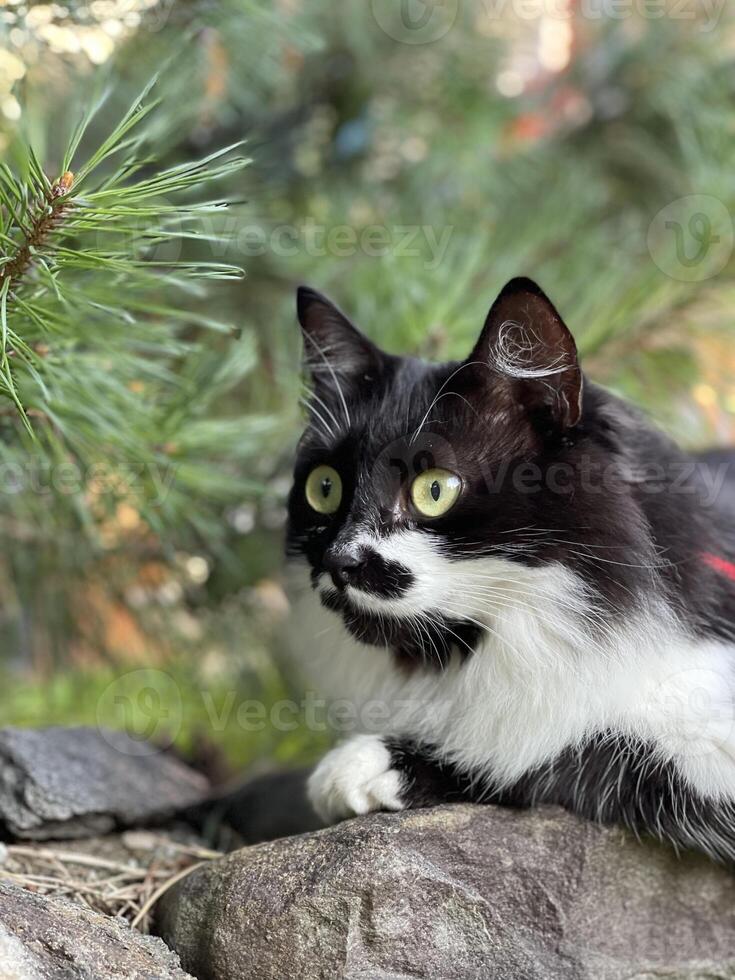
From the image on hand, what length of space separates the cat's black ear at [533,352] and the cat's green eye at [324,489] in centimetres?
17

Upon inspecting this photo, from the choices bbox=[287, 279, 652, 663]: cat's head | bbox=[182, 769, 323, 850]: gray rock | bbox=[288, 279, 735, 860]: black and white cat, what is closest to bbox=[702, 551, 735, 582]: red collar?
bbox=[288, 279, 735, 860]: black and white cat

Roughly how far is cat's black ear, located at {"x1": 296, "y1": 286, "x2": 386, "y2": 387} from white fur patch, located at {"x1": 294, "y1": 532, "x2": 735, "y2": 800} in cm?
23

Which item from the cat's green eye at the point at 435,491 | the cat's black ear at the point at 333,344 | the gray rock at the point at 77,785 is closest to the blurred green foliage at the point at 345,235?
the cat's black ear at the point at 333,344

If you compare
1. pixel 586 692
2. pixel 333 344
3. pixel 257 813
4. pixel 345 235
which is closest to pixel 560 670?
pixel 586 692

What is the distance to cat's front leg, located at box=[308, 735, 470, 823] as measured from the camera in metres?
0.86

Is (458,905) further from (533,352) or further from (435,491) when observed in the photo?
(533,352)

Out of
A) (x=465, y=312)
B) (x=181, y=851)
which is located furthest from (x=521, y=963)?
(x=465, y=312)

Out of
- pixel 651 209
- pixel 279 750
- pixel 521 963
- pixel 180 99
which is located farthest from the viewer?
pixel 651 209

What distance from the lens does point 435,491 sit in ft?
2.70

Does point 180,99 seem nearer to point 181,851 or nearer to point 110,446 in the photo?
point 110,446

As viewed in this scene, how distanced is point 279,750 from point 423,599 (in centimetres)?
75

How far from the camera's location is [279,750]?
57.9 inches

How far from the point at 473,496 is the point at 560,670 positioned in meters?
0.17

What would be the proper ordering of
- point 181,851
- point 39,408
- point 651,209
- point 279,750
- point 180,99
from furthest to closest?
1. point 651,209
2. point 279,750
3. point 180,99
4. point 181,851
5. point 39,408
